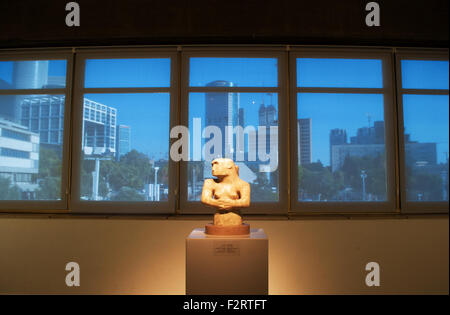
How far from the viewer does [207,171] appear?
3615 millimetres

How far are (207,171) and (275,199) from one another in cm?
84

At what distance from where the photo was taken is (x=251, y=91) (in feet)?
12.0

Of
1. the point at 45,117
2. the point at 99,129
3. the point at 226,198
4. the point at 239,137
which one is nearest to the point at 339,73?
the point at 239,137

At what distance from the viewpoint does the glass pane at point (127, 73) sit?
146 inches

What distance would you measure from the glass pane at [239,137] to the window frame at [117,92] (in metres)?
0.22

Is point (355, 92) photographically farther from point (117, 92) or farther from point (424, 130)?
point (117, 92)

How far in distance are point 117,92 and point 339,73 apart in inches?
104

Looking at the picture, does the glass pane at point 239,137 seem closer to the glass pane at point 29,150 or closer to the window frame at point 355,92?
the window frame at point 355,92

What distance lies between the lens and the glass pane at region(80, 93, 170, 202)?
3611 mm

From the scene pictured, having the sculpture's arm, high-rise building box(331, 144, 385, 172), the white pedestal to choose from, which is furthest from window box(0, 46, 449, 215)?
the white pedestal

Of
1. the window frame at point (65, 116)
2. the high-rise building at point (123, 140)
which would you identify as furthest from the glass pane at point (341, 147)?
the window frame at point (65, 116)

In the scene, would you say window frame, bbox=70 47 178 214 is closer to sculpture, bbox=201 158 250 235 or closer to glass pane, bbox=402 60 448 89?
sculpture, bbox=201 158 250 235

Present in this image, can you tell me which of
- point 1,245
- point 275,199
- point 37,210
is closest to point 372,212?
point 275,199
